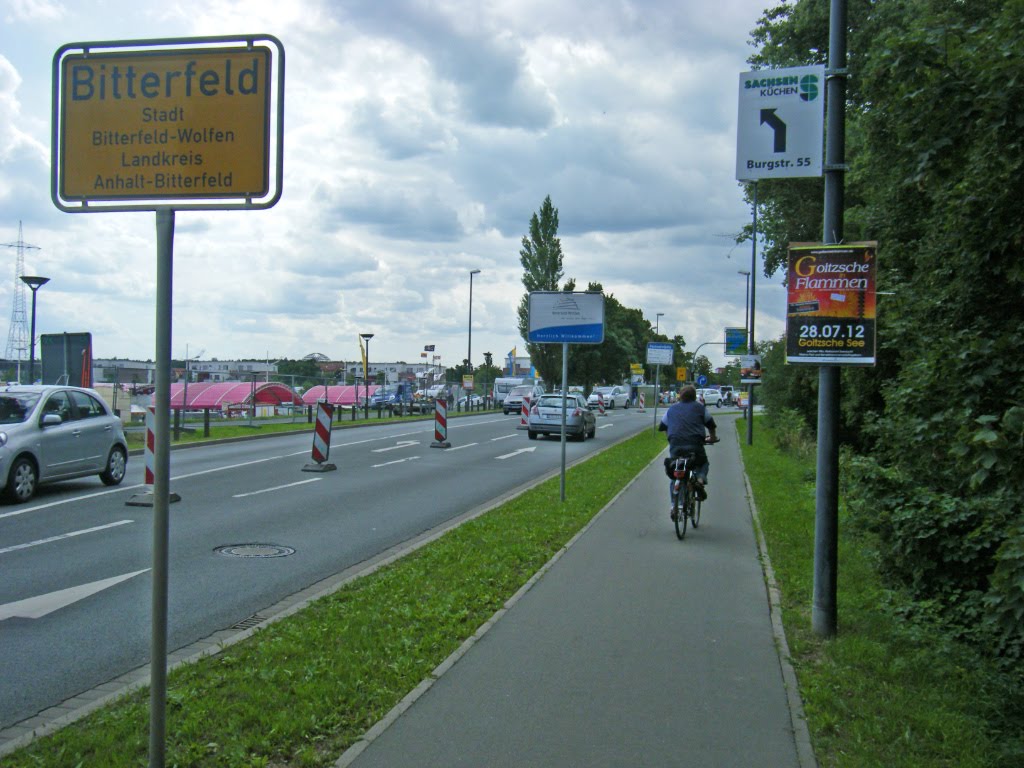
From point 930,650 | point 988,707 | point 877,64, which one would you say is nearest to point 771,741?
point 988,707

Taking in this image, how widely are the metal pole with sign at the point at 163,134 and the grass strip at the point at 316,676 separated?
2.67ft

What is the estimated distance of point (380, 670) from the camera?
552cm

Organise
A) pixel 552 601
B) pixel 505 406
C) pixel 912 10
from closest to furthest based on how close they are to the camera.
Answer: pixel 552 601 → pixel 912 10 → pixel 505 406

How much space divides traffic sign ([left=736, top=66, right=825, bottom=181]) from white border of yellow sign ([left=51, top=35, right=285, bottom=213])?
4373 millimetres

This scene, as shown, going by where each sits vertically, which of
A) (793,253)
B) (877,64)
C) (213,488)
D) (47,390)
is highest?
Answer: (877,64)

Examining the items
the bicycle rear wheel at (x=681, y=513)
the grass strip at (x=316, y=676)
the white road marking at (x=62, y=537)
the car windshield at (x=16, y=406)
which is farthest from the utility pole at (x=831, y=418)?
the car windshield at (x=16, y=406)

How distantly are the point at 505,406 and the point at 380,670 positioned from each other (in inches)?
1852

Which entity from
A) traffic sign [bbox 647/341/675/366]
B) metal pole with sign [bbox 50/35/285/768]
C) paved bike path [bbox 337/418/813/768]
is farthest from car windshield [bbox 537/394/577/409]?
metal pole with sign [bbox 50/35/285/768]

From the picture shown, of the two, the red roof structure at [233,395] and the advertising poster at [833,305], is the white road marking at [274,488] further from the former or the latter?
the red roof structure at [233,395]

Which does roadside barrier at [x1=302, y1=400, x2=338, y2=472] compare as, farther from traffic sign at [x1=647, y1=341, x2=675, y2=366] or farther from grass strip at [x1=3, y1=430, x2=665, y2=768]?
traffic sign at [x1=647, y1=341, x2=675, y2=366]

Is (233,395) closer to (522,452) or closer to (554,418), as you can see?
(554,418)

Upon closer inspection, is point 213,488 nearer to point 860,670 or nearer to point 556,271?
point 860,670

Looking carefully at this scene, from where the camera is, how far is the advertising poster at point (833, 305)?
21.1 ft

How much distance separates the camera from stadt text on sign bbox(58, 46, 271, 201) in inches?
141
